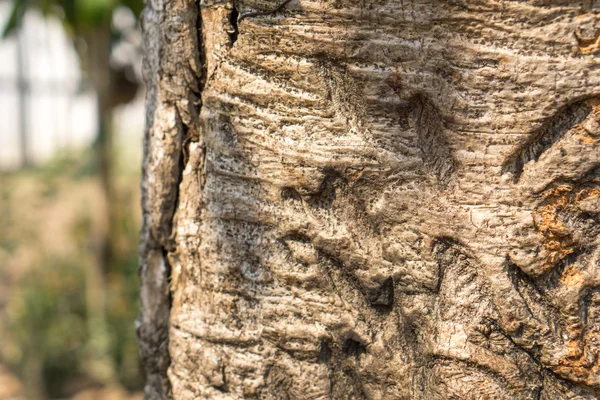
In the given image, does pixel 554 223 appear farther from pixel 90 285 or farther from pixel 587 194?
pixel 90 285

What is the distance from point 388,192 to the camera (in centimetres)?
87

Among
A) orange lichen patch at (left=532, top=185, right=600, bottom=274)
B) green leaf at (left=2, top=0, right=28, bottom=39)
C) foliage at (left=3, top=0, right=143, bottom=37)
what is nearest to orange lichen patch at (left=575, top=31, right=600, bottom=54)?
orange lichen patch at (left=532, top=185, right=600, bottom=274)

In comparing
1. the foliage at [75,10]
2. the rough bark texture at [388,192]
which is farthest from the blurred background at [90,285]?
the rough bark texture at [388,192]

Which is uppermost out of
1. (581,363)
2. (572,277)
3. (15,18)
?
(15,18)

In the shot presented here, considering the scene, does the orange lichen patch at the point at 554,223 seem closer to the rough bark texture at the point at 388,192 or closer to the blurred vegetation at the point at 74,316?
the rough bark texture at the point at 388,192

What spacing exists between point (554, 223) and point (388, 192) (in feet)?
0.74

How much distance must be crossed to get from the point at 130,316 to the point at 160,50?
3.06 meters

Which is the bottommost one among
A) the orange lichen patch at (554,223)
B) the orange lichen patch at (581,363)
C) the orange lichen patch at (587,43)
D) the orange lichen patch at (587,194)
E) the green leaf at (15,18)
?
the orange lichen patch at (581,363)

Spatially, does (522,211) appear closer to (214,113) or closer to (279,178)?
(279,178)

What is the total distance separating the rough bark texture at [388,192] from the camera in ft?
2.65

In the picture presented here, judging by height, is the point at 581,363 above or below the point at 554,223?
below

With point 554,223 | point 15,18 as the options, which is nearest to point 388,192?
point 554,223

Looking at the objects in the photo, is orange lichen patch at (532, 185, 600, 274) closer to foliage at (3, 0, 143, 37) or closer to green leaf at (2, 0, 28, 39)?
foliage at (3, 0, 143, 37)

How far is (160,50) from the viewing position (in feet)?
3.25
